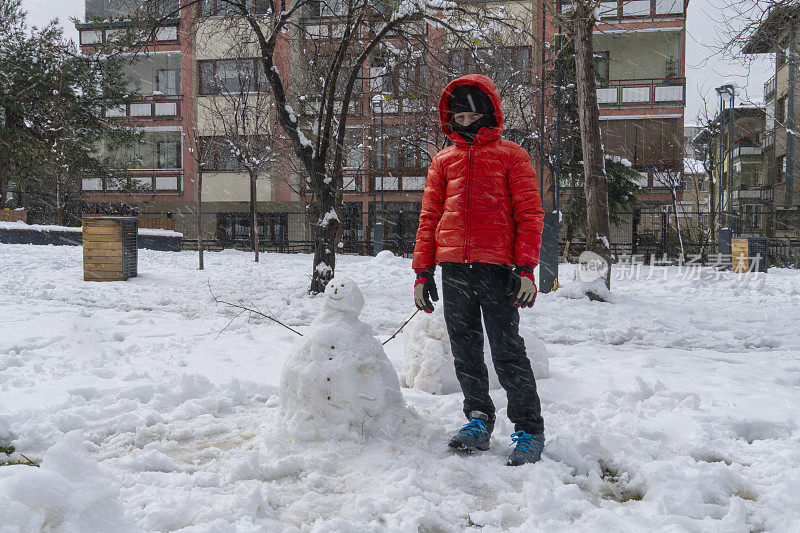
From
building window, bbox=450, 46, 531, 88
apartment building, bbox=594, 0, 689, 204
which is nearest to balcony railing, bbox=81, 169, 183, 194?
building window, bbox=450, 46, 531, 88

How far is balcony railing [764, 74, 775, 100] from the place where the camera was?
3200cm

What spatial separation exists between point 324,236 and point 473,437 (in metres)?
6.97

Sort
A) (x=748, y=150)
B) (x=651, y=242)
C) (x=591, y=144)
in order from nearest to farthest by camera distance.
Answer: (x=591, y=144)
(x=651, y=242)
(x=748, y=150)

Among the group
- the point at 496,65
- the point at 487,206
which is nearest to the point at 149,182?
the point at 496,65

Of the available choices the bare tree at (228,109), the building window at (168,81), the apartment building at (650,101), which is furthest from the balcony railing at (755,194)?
the building window at (168,81)

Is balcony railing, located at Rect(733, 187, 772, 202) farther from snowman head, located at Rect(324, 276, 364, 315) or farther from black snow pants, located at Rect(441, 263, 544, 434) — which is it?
snowman head, located at Rect(324, 276, 364, 315)

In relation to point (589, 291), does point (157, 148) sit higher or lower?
higher

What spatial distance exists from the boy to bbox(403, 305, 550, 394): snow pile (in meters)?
0.88

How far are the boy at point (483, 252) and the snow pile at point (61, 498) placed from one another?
1.76 m

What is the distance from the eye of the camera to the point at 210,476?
261 cm

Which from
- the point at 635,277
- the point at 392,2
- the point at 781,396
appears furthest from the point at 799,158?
the point at 781,396

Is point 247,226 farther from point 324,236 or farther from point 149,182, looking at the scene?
A: point 324,236

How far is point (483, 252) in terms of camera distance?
301 centimetres

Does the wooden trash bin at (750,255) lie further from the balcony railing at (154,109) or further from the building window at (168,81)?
the building window at (168,81)
